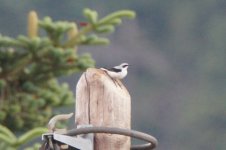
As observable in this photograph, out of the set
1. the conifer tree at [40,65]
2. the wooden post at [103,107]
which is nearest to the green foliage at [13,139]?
the conifer tree at [40,65]

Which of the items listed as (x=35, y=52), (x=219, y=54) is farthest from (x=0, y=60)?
(x=219, y=54)

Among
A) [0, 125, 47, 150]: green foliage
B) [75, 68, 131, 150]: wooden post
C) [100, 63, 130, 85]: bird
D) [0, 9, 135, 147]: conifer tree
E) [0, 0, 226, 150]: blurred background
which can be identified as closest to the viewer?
[75, 68, 131, 150]: wooden post

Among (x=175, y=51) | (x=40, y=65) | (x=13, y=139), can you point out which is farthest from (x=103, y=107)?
(x=175, y=51)

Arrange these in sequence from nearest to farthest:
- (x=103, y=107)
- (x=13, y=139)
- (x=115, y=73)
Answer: (x=103, y=107), (x=115, y=73), (x=13, y=139)

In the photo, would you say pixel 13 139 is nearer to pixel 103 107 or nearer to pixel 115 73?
pixel 115 73

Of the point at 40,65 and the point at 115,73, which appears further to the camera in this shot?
the point at 40,65

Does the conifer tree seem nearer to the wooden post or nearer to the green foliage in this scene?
the green foliage

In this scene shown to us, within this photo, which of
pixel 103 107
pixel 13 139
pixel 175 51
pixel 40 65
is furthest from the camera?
pixel 175 51

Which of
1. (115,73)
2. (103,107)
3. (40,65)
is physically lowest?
(103,107)

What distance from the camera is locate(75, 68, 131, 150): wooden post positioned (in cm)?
526

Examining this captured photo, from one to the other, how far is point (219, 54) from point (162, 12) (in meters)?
8.15

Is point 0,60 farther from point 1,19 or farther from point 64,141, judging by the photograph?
point 1,19

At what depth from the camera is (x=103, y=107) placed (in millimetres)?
5270

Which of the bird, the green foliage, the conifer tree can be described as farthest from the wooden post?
the conifer tree
